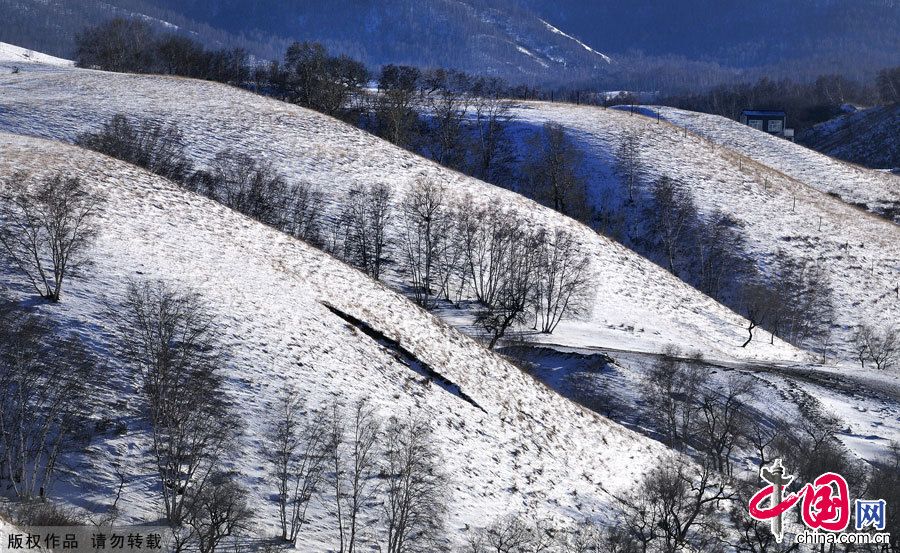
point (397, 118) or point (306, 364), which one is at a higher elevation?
point (397, 118)

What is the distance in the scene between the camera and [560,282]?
5803 centimetres

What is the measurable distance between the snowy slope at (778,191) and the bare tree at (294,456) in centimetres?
4609

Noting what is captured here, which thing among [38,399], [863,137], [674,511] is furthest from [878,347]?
[863,137]

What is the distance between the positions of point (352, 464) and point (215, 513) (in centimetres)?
661

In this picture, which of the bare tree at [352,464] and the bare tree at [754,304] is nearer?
the bare tree at [352,464]

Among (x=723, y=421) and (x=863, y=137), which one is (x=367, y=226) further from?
(x=863, y=137)

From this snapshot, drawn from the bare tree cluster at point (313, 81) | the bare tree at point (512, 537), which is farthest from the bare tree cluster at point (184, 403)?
the bare tree cluster at point (313, 81)

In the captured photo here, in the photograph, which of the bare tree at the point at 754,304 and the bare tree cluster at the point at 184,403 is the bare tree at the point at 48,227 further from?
the bare tree at the point at 754,304

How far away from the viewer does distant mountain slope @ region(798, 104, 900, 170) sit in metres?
129

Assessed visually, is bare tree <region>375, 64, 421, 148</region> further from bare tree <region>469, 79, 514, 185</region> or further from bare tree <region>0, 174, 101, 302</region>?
bare tree <region>0, 174, 101, 302</region>

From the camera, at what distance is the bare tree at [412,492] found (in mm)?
26344

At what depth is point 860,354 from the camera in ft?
189

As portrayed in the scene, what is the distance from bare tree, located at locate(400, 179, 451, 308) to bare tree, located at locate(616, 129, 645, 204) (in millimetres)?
24452

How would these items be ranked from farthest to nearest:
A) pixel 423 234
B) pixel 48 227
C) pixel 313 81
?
pixel 313 81
pixel 423 234
pixel 48 227
